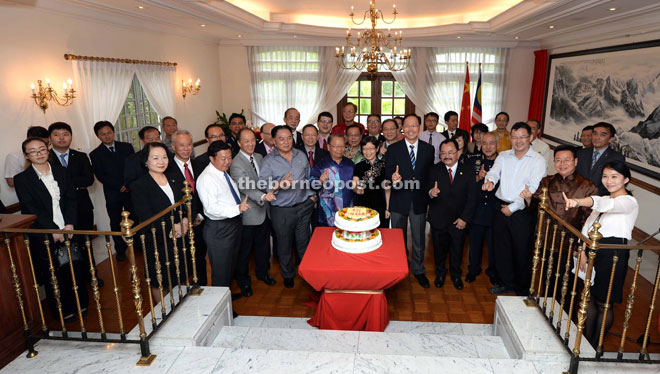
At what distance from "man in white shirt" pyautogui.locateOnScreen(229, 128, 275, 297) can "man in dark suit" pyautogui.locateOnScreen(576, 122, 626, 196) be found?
3.23m

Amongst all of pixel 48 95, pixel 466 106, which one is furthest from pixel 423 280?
pixel 466 106

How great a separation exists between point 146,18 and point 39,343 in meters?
4.38

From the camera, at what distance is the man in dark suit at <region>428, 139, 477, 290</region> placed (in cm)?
392

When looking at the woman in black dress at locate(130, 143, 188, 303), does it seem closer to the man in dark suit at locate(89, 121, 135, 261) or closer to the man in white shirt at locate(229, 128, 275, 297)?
the man in white shirt at locate(229, 128, 275, 297)

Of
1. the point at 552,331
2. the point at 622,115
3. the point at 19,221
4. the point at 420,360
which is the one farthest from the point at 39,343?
the point at 622,115

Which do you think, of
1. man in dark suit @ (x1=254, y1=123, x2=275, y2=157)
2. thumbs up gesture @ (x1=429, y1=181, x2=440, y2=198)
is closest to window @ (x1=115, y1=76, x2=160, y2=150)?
man in dark suit @ (x1=254, y1=123, x2=275, y2=157)

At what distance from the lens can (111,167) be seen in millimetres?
4598

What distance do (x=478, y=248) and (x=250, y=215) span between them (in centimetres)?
229

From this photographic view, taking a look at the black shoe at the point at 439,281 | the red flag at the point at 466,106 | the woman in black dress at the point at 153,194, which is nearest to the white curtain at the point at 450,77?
the red flag at the point at 466,106

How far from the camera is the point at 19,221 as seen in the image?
8.38ft

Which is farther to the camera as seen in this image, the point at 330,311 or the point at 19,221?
the point at 330,311

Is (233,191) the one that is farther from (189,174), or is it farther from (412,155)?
(412,155)

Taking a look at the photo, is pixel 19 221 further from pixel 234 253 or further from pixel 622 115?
pixel 622 115

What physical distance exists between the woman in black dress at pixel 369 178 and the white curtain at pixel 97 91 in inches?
128
